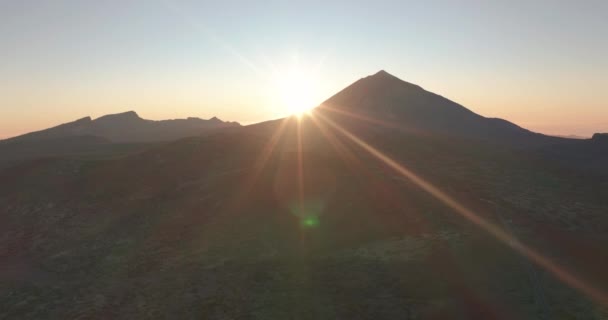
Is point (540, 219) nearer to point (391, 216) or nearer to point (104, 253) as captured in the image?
point (391, 216)

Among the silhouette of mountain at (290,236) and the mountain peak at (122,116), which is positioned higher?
the mountain peak at (122,116)

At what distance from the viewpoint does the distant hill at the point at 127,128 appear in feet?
430

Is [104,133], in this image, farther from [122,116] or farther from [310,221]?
[310,221]

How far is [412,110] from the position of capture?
91.2 metres

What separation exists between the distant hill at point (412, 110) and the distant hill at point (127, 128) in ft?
177

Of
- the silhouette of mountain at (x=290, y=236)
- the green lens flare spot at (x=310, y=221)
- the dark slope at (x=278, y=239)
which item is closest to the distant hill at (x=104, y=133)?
the silhouette of mountain at (x=290, y=236)

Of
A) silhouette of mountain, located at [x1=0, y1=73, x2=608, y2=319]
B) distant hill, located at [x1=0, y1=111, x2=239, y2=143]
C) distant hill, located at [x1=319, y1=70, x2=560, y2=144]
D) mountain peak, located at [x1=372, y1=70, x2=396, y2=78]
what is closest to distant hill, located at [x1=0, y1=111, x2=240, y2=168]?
distant hill, located at [x1=0, y1=111, x2=239, y2=143]

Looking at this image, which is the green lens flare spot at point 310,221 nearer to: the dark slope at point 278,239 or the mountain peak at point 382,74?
the dark slope at point 278,239

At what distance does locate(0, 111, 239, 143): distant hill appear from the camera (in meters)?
131

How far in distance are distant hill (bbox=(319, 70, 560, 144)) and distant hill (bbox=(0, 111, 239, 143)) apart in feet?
177

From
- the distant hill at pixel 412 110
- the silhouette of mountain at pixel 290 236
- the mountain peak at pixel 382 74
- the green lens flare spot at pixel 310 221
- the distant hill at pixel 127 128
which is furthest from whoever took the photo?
the distant hill at pixel 127 128

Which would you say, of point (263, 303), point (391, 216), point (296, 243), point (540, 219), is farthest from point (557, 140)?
point (263, 303)

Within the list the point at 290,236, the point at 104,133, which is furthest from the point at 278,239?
the point at 104,133

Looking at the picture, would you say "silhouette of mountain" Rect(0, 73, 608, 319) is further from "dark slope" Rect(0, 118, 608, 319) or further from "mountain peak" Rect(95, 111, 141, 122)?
"mountain peak" Rect(95, 111, 141, 122)
